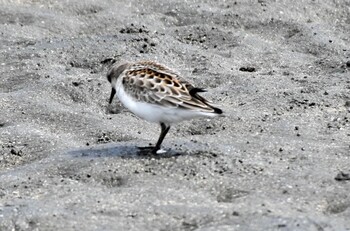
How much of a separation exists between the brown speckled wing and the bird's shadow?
1.29ft

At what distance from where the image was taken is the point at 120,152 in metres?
7.33

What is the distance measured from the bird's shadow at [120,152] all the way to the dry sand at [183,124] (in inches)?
0.6

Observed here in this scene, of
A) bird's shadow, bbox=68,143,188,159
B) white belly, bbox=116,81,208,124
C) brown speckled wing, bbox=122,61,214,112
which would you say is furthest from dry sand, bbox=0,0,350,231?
brown speckled wing, bbox=122,61,214,112

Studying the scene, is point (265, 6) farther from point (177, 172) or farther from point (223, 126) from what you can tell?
point (177, 172)

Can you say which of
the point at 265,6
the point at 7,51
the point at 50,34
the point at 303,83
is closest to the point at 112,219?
the point at 303,83

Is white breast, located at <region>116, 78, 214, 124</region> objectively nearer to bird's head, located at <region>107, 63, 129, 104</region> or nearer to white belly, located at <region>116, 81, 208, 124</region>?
white belly, located at <region>116, 81, 208, 124</region>

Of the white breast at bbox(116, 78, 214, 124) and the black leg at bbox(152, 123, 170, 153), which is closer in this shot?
the white breast at bbox(116, 78, 214, 124)

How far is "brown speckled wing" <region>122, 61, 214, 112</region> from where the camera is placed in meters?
7.14

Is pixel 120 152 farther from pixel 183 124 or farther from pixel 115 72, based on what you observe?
pixel 183 124

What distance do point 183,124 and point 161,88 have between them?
3.65ft

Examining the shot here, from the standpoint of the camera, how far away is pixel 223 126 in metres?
8.09

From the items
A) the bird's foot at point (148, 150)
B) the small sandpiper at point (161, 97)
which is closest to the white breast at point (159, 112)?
the small sandpiper at point (161, 97)

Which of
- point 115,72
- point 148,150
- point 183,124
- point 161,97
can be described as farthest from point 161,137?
point 183,124

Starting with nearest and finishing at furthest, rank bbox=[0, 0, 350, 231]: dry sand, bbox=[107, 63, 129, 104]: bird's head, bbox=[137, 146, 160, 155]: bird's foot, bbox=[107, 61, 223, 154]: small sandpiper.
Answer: bbox=[0, 0, 350, 231]: dry sand < bbox=[107, 61, 223, 154]: small sandpiper < bbox=[137, 146, 160, 155]: bird's foot < bbox=[107, 63, 129, 104]: bird's head
